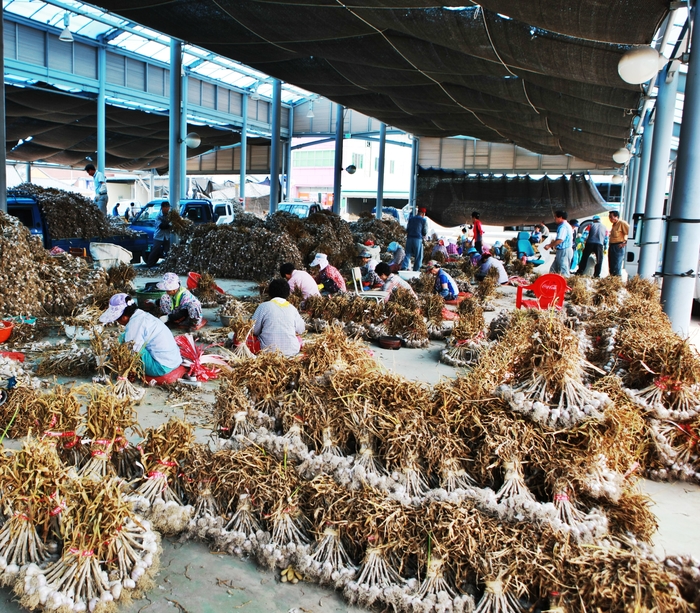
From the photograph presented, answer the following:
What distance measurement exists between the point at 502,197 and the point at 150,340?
2704 centimetres

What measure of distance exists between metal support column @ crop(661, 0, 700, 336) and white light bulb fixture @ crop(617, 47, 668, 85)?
502 millimetres

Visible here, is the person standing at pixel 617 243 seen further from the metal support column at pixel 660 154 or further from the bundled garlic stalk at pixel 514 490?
the bundled garlic stalk at pixel 514 490

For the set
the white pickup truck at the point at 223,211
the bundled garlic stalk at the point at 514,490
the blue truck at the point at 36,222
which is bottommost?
the bundled garlic stalk at the point at 514,490

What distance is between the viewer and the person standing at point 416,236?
614 inches

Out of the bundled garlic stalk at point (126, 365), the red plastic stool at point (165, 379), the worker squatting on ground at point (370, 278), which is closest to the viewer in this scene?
the bundled garlic stalk at point (126, 365)

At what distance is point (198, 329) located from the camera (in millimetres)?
8023

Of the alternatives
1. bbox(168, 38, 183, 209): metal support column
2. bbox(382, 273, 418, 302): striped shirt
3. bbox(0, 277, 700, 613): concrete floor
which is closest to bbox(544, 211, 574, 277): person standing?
bbox(382, 273, 418, 302): striped shirt

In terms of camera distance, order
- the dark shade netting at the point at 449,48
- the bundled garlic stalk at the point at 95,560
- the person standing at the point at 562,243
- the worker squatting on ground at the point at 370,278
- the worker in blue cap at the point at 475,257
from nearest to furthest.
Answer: the bundled garlic stalk at the point at 95,560 < the dark shade netting at the point at 449,48 < the worker squatting on ground at the point at 370,278 < the person standing at the point at 562,243 < the worker in blue cap at the point at 475,257

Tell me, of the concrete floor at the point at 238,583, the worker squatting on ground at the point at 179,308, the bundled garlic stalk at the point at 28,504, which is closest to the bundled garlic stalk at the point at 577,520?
the concrete floor at the point at 238,583

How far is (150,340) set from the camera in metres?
5.68

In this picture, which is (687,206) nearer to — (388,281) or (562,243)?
(388,281)

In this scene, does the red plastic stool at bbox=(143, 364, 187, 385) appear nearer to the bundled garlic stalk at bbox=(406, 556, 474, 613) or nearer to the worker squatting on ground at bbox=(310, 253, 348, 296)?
the bundled garlic stalk at bbox=(406, 556, 474, 613)

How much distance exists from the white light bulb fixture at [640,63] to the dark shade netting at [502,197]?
2381cm

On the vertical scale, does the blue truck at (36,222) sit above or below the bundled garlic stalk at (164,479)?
above
